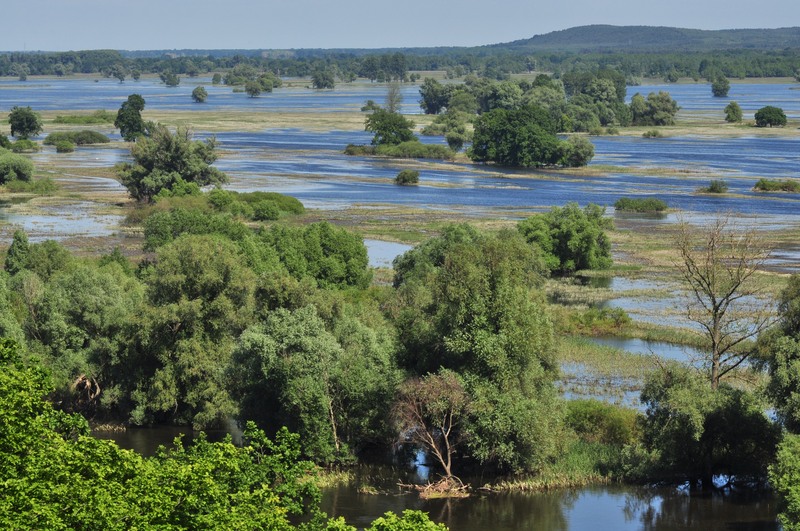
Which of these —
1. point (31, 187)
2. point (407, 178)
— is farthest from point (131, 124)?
point (407, 178)

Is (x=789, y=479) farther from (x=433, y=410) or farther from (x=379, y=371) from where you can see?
(x=379, y=371)

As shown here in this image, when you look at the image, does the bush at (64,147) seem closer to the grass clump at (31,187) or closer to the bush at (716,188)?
the grass clump at (31,187)

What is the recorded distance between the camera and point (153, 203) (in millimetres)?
100125

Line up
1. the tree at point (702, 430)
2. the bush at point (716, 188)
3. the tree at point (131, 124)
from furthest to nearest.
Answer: the tree at point (131, 124), the bush at point (716, 188), the tree at point (702, 430)

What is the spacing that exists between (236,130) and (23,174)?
2858 inches

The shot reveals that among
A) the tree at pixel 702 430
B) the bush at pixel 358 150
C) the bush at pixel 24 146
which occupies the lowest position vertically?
the bush at pixel 358 150

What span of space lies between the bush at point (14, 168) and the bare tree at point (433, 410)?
84295 millimetres

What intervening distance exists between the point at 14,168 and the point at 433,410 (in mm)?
86743

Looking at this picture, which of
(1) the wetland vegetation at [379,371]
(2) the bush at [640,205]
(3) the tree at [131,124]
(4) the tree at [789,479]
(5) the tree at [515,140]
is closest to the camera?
(1) the wetland vegetation at [379,371]

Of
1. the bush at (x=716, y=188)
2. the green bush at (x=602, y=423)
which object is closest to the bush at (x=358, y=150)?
the bush at (x=716, y=188)

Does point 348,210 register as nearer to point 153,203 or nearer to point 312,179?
point 153,203

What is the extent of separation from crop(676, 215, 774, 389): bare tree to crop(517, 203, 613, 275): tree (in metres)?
5.93

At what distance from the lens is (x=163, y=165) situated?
104 metres

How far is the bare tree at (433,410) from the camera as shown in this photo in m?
38.1
